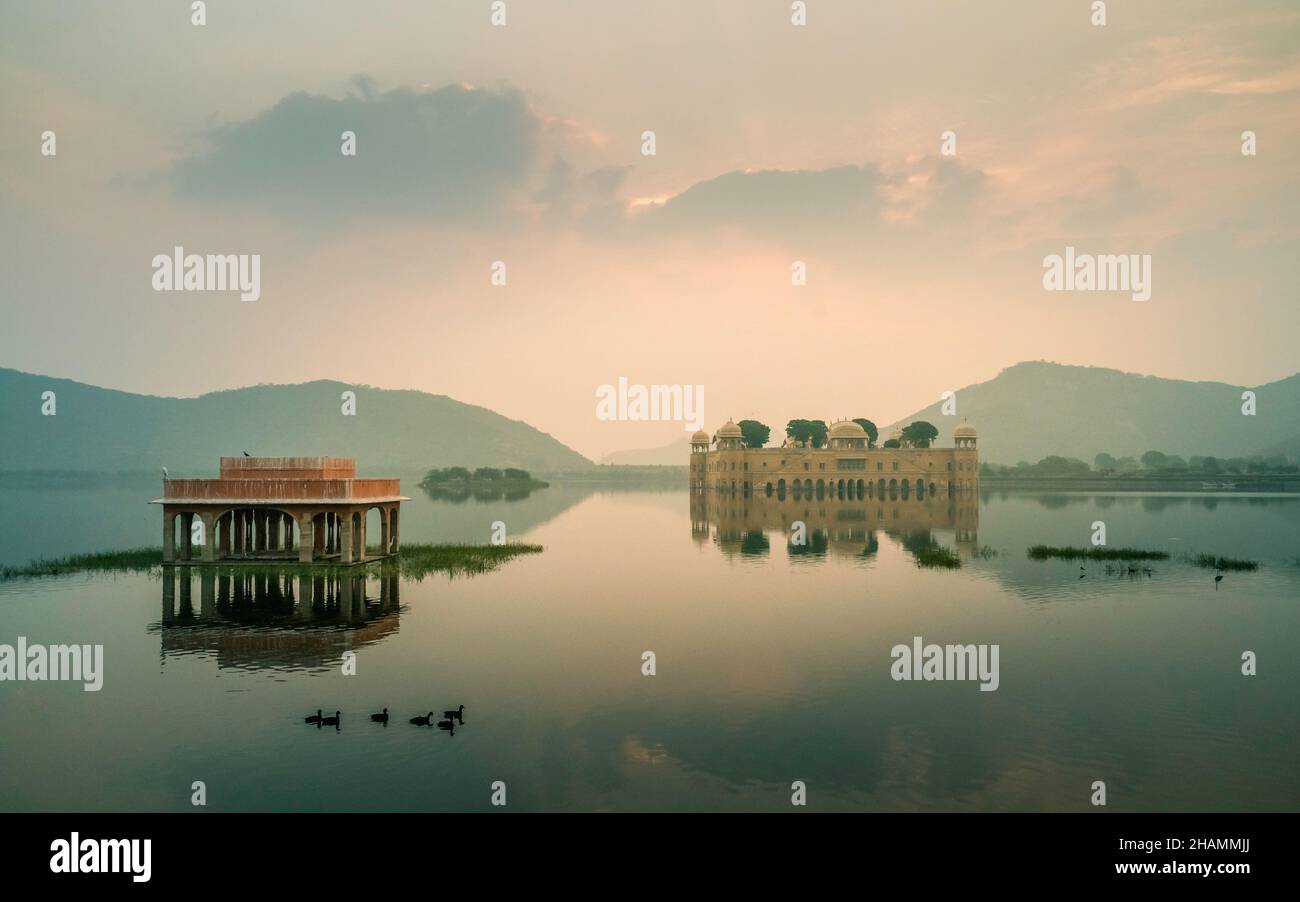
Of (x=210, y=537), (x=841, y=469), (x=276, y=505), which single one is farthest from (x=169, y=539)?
(x=841, y=469)

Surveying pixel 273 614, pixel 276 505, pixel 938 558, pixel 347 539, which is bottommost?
pixel 273 614

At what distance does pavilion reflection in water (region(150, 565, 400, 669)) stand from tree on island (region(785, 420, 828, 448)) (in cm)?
13653

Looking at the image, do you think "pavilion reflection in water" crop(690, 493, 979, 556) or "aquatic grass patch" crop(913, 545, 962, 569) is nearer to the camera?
"aquatic grass patch" crop(913, 545, 962, 569)

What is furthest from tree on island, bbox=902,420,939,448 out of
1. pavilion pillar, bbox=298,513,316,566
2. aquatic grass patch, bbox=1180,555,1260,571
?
pavilion pillar, bbox=298,513,316,566

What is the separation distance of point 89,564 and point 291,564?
1225 cm

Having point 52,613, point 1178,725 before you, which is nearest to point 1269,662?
point 1178,725

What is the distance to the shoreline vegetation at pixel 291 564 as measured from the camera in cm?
4369

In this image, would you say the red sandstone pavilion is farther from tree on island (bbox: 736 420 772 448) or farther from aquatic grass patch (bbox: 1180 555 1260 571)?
tree on island (bbox: 736 420 772 448)

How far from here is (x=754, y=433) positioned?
176000 millimetres

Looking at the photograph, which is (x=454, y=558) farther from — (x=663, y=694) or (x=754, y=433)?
(x=754, y=433)

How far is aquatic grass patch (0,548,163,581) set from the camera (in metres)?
44.9

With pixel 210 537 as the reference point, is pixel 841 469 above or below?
above

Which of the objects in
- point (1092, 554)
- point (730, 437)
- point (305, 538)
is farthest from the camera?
point (730, 437)

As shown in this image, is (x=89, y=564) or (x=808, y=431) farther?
(x=808, y=431)
